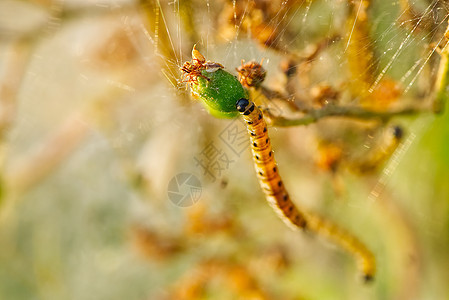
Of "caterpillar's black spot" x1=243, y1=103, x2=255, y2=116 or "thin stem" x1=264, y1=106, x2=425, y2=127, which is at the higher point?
"thin stem" x1=264, y1=106, x2=425, y2=127

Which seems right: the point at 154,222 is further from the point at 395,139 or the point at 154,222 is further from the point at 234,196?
the point at 395,139

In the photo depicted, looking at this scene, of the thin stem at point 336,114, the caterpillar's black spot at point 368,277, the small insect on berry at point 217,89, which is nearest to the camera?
the small insect on berry at point 217,89

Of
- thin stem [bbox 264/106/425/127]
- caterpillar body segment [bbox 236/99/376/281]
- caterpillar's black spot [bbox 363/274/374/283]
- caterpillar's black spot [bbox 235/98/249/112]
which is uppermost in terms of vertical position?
thin stem [bbox 264/106/425/127]

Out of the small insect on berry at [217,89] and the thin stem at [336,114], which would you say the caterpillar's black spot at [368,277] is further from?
the small insect on berry at [217,89]

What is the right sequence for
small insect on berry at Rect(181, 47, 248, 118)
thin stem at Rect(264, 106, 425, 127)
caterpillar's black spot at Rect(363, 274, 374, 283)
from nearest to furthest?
small insect on berry at Rect(181, 47, 248, 118) → thin stem at Rect(264, 106, 425, 127) → caterpillar's black spot at Rect(363, 274, 374, 283)

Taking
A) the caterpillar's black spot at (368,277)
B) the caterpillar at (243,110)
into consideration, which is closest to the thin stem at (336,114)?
the caterpillar at (243,110)

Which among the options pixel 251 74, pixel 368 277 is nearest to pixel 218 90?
pixel 251 74

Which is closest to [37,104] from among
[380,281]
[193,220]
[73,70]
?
[73,70]

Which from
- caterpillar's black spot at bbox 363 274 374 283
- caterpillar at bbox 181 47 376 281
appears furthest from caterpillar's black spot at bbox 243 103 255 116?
caterpillar's black spot at bbox 363 274 374 283

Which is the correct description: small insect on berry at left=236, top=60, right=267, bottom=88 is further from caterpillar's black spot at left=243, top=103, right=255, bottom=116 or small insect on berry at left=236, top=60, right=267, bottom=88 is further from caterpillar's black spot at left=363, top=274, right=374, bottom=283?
caterpillar's black spot at left=363, top=274, right=374, bottom=283
